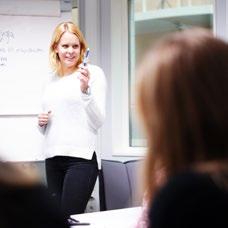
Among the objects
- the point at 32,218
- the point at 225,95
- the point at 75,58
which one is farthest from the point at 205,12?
the point at 32,218

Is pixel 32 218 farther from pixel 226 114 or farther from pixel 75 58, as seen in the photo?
pixel 75 58

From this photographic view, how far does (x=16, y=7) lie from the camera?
304 cm

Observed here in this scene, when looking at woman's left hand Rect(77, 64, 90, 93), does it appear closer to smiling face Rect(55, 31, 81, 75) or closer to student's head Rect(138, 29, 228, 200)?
smiling face Rect(55, 31, 81, 75)

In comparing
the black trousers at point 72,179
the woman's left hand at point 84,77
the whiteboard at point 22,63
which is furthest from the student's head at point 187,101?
the whiteboard at point 22,63

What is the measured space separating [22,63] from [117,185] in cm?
110

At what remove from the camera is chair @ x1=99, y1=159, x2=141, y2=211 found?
8.42 ft

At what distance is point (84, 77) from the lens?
2371 millimetres

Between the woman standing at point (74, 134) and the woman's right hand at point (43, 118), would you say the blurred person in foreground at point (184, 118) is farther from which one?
the woman's right hand at point (43, 118)

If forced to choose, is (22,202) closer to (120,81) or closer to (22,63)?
(22,63)

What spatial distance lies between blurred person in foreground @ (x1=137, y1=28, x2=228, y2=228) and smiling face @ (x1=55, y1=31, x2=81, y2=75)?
5.92ft

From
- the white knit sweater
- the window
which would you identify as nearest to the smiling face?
the white knit sweater

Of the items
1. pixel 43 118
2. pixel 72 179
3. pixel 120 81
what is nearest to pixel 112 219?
pixel 72 179

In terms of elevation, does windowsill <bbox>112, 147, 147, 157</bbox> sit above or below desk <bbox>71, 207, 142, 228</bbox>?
above

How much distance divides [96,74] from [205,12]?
1287 millimetres
